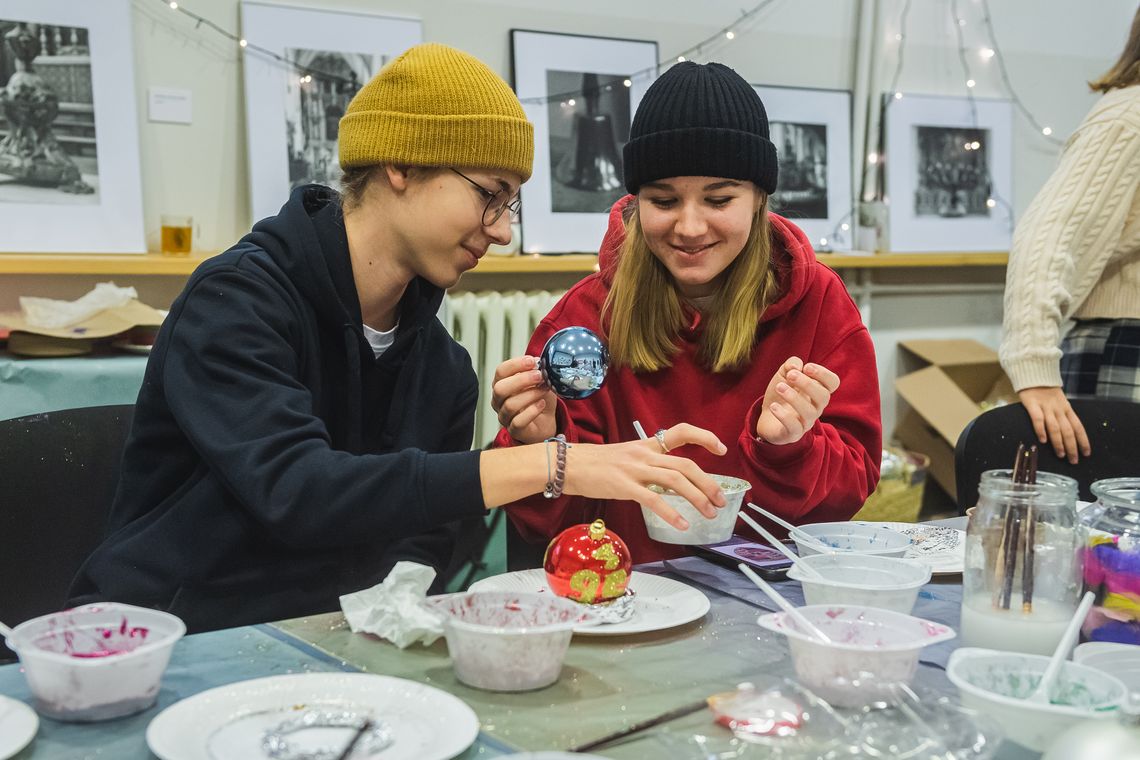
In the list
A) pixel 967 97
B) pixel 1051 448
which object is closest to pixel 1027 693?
pixel 1051 448

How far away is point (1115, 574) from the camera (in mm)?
1230

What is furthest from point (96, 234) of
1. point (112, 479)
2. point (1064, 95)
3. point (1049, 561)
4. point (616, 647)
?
point (1064, 95)

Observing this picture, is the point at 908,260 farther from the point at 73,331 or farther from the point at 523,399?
the point at 523,399

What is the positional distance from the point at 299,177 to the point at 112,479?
213cm

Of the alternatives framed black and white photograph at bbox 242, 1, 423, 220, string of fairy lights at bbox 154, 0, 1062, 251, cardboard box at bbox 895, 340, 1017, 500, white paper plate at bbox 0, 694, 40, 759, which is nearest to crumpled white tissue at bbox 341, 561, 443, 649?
white paper plate at bbox 0, 694, 40, 759

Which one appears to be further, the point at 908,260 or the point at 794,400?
the point at 908,260

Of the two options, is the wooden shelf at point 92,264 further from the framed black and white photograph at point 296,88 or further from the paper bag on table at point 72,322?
the framed black and white photograph at point 296,88

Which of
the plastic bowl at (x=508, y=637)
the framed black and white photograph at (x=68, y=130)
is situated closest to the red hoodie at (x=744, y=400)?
the plastic bowl at (x=508, y=637)

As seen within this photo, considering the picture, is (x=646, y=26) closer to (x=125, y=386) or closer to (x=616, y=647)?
(x=125, y=386)

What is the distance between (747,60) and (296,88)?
1960mm

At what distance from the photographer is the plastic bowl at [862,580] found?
1259 mm

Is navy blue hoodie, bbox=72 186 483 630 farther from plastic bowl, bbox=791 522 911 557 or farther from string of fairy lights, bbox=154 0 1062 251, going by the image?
string of fairy lights, bbox=154 0 1062 251

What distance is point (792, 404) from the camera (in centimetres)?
171

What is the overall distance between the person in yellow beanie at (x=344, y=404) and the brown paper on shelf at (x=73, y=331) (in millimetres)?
1508
